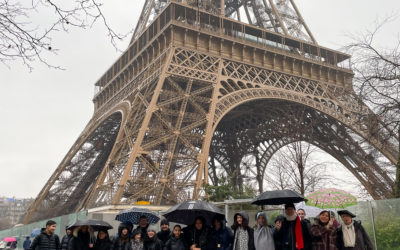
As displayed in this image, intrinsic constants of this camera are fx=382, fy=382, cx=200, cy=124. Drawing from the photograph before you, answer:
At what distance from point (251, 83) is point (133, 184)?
35.2ft

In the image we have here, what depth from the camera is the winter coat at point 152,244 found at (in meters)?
7.09

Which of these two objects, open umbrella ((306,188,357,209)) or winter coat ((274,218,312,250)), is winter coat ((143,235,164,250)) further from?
open umbrella ((306,188,357,209))

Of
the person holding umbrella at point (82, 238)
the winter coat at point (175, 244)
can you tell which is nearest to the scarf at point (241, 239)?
the winter coat at point (175, 244)

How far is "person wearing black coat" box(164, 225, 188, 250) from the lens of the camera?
6.97 metres

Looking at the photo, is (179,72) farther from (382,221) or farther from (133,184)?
(382,221)

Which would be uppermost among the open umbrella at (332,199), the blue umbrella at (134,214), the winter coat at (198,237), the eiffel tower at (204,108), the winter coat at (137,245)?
the eiffel tower at (204,108)

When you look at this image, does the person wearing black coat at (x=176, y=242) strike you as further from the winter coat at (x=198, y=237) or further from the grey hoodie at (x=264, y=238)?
the grey hoodie at (x=264, y=238)

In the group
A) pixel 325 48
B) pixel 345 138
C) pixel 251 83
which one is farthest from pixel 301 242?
pixel 325 48

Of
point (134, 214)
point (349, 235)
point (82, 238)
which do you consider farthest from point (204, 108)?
point (349, 235)

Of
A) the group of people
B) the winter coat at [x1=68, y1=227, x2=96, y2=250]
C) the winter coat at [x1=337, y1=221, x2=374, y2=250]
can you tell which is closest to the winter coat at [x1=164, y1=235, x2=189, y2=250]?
the group of people

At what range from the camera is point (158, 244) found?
7145mm

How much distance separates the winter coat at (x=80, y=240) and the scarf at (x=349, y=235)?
4.90 metres

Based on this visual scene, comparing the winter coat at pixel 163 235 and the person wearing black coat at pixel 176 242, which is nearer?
the person wearing black coat at pixel 176 242

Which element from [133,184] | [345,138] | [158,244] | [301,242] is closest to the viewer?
[301,242]
